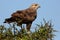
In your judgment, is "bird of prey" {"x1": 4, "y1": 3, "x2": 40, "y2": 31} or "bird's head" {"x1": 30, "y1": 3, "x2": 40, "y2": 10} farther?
"bird's head" {"x1": 30, "y1": 3, "x2": 40, "y2": 10}

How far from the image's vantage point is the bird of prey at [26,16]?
563 centimetres

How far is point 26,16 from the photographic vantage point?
6379 mm

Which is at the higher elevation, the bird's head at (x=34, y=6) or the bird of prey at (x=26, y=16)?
the bird's head at (x=34, y=6)

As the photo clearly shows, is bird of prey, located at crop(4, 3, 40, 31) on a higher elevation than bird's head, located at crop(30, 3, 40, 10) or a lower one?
lower

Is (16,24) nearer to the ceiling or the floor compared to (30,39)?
nearer to the ceiling

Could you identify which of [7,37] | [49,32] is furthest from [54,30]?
[7,37]

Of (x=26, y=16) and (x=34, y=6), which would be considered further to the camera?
(x=34, y=6)

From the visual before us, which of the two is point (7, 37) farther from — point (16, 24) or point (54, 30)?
point (54, 30)

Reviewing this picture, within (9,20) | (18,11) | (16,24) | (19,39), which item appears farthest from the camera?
(18,11)

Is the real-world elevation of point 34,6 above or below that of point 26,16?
above

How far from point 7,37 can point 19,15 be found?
53.3 inches

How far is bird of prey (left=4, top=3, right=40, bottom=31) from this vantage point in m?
5.63

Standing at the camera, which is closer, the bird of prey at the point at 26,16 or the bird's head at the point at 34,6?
the bird of prey at the point at 26,16

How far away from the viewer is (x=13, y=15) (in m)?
5.84
